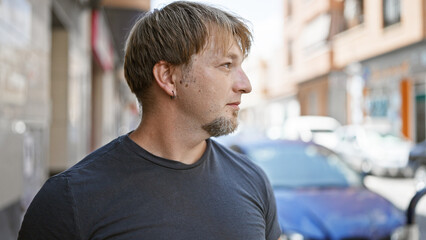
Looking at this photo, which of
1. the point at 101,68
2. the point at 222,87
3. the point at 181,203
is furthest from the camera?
the point at 101,68

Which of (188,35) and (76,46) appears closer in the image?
(188,35)

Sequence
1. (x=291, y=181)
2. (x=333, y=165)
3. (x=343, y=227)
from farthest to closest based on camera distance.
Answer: (x=333, y=165), (x=291, y=181), (x=343, y=227)

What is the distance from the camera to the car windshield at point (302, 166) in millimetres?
5523

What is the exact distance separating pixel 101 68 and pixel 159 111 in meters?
14.8

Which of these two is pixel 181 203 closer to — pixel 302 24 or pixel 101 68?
pixel 101 68

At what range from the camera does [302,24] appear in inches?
1323

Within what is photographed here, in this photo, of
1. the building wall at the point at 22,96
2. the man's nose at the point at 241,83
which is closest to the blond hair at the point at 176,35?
the man's nose at the point at 241,83

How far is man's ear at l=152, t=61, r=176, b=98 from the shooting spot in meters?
1.72

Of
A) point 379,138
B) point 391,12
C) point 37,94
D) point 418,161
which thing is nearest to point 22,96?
point 37,94

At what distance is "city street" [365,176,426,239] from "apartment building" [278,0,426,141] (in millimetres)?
7653

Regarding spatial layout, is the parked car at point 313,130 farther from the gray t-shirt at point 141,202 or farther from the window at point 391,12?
the gray t-shirt at point 141,202

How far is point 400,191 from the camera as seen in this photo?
1200 centimetres

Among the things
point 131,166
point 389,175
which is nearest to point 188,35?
point 131,166

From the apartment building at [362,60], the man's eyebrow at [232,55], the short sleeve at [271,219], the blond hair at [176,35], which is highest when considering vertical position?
the apartment building at [362,60]
